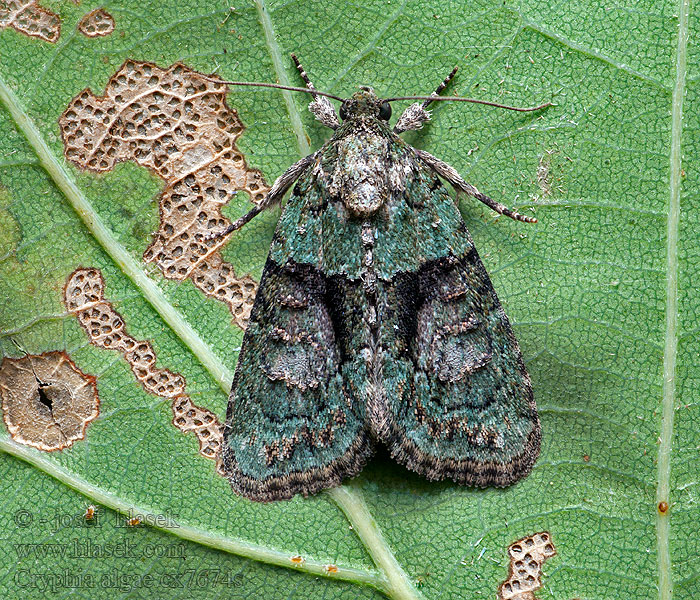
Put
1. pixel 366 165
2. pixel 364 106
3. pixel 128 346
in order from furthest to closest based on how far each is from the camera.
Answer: pixel 128 346 < pixel 364 106 < pixel 366 165

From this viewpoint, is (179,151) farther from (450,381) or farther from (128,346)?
(450,381)

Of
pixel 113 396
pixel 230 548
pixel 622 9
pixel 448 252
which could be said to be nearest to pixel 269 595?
pixel 230 548

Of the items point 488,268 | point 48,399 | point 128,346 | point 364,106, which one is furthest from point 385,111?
point 48,399

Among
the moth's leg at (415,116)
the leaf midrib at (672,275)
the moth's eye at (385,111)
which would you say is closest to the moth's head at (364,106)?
the moth's eye at (385,111)

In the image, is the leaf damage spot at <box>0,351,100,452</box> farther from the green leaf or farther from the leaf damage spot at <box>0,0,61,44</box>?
the leaf damage spot at <box>0,0,61,44</box>

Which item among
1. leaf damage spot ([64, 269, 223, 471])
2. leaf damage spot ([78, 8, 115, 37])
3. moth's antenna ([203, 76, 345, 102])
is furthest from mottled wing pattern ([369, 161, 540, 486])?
leaf damage spot ([78, 8, 115, 37])

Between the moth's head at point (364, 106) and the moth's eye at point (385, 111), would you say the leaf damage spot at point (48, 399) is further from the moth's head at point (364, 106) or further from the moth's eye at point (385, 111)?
the moth's eye at point (385, 111)
